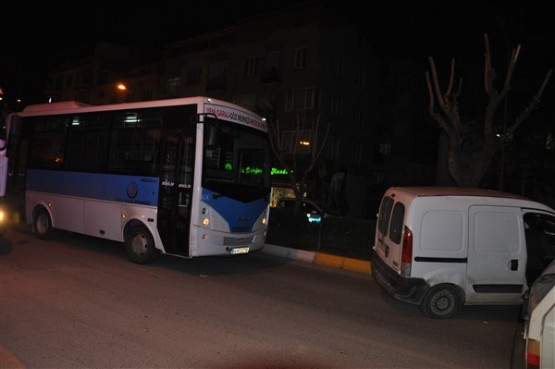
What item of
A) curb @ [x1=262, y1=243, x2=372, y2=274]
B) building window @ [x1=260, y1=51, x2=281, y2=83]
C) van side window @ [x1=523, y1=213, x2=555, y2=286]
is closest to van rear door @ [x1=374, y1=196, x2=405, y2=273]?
van side window @ [x1=523, y1=213, x2=555, y2=286]

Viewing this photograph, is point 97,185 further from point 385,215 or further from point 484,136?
point 484,136

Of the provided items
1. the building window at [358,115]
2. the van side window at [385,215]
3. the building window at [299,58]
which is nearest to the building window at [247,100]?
the building window at [299,58]

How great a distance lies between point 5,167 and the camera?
9.40 m

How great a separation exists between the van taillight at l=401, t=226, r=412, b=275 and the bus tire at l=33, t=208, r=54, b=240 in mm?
9099

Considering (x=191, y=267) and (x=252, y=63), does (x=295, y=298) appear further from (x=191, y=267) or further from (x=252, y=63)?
(x=252, y=63)

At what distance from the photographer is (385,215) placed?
8.03 meters

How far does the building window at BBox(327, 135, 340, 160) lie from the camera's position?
105 ft

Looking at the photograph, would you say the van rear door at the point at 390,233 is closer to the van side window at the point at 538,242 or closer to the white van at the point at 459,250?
the white van at the point at 459,250

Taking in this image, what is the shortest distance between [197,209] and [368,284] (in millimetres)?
3758

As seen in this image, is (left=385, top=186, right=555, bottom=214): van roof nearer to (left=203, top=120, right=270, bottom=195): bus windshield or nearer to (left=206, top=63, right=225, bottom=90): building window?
(left=203, top=120, right=270, bottom=195): bus windshield

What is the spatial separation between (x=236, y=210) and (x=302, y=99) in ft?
76.0

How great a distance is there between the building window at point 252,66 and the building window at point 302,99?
4.22 metres

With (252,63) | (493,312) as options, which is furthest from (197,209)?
(252,63)

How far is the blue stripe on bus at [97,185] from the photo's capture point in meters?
9.33
